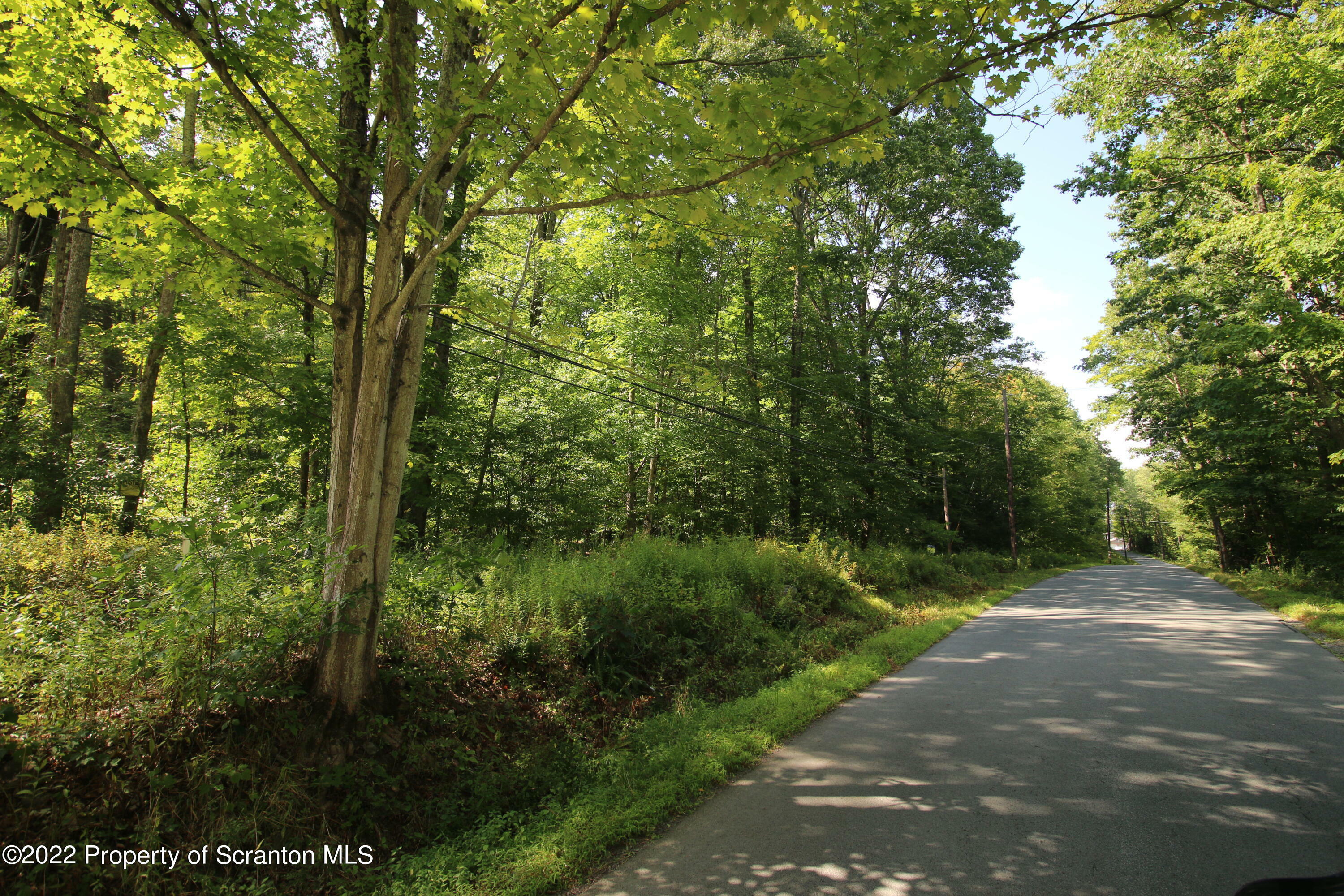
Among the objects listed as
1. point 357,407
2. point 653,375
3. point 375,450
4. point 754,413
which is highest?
point 653,375

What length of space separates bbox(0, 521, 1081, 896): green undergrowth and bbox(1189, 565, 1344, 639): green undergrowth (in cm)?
927

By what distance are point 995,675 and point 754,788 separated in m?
4.58

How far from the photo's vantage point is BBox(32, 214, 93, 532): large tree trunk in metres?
8.07

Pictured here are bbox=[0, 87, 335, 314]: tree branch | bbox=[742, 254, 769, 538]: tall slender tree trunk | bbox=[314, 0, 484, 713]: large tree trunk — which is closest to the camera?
bbox=[0, 87, 335, 314]: tree branch

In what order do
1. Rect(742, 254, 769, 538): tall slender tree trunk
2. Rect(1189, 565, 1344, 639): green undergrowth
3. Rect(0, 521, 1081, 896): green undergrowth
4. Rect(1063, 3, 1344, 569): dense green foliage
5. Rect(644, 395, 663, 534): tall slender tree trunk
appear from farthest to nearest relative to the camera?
Rect(742, 254, 769, 538): tall slender tree trunk, Rect(644, 395, 663, 534): tall slender tree trunk, Rect(1063, 3, 1344, 569): dense green foliage, Rect(1189, 565, 1344, 639): green undergrowth, Rect(0, 521, 1081, 896): green undergrowth

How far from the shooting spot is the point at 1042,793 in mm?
4082

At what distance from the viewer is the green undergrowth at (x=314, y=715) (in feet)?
11.1

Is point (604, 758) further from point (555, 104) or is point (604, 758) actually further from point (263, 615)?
point (555, 104)

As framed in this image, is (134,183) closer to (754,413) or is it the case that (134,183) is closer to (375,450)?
(375,450)

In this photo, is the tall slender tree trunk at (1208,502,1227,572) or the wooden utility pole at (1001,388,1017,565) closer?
the tall slender tree trunk at (1208,502,1227,572)

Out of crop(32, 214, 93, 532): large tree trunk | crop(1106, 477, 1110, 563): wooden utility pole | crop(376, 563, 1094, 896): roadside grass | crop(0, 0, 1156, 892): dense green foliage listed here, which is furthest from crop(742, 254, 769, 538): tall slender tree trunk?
crop(1106, 477, 1110, 563): wooden utility pole

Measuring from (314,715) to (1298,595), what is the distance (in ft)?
68.7

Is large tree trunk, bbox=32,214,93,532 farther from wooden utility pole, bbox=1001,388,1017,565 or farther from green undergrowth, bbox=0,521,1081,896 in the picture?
wooden utility pole, bbox=1001,388,1017,565

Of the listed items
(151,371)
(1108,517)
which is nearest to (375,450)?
(151,371)
